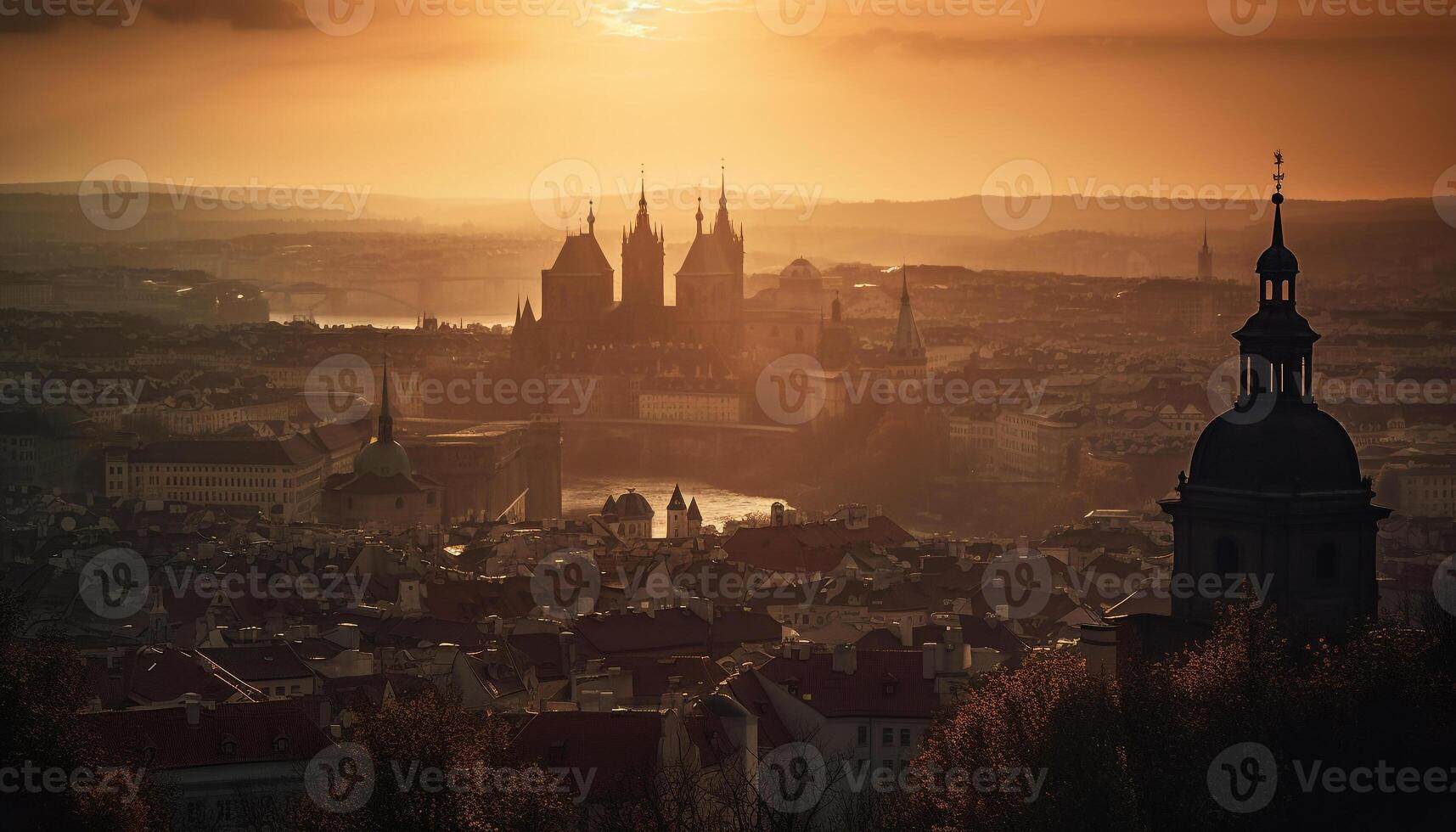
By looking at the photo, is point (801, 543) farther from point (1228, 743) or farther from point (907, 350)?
point (907, 350)

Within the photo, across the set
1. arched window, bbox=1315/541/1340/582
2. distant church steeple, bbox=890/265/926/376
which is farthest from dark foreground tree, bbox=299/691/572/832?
distant church steeple, bbox=890/265/926/376

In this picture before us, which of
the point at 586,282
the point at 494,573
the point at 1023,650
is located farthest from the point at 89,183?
the point at 1023,650

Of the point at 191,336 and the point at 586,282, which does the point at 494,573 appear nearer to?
the point at 586,282

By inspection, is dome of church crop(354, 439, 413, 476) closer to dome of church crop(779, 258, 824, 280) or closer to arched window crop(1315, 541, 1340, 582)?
arched window crop(1315, 541, 1340, 582)

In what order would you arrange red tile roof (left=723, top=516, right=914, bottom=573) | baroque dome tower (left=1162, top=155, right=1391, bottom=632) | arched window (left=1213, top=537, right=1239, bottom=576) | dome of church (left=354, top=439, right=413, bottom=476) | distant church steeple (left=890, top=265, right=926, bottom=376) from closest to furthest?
baroque dome tower (left=1162, top=155, right=1391, bottom=632), arched window (left=1213, top=537, right=1239, bottom=576), red tile roof (left=723, top=516, right=914, bottom=573), dome of church (left=354, top=439, right=413, bottom=476), distant church steeple (left=890, top=265, right=926, bottom=376)

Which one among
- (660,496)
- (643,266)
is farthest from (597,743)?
→ (643,266)

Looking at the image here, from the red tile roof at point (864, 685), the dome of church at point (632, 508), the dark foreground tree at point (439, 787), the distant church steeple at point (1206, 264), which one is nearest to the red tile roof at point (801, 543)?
the dome of church at point (632, 508)
